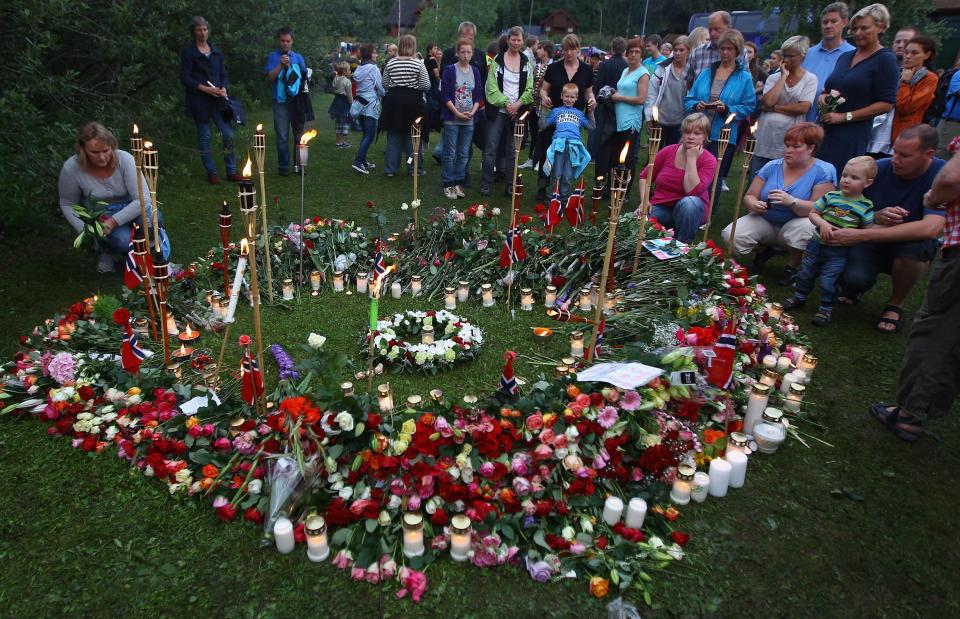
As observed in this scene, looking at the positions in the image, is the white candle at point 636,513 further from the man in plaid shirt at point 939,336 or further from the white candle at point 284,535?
the man in plaid shirt at point 939,336

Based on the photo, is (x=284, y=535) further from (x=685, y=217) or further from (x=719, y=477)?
(x=685, y=217)

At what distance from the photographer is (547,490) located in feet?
8.62

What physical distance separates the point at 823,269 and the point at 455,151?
14.8ft

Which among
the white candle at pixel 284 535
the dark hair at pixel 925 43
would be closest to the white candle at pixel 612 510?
the white candle at pixel 284 535

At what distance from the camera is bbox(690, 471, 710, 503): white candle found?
2.73 metres

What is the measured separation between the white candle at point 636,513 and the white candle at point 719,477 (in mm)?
462

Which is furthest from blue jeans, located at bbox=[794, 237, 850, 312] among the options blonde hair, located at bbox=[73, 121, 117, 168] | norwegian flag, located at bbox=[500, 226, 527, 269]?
blonde hair, located at bbox=[73, 121, 117, 168]

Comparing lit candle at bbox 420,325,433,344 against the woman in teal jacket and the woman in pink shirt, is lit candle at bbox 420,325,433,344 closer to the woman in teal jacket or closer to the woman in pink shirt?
the woman in pink shirt

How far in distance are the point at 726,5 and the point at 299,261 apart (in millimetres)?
36023

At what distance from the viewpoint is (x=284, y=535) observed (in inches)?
92.6

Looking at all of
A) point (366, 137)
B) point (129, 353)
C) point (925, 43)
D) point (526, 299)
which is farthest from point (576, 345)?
point (366, 137)

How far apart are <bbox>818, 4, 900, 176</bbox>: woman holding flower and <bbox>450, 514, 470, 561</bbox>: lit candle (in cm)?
520

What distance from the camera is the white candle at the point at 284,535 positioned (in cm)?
235

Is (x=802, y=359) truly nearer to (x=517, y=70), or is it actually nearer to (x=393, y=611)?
(x=393, y=611)
